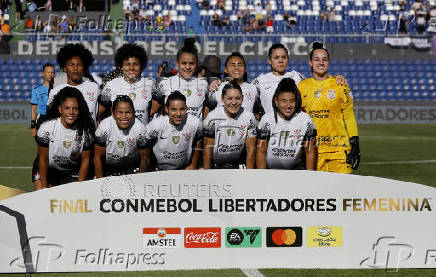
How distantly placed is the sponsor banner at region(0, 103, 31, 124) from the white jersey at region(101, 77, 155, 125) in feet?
62.5

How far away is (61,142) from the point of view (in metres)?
6.29

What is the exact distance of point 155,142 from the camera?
257 inches

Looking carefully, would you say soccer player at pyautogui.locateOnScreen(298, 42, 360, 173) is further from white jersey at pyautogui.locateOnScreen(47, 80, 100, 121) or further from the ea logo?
white jersey at pyautogui.locateOnScreen(47, 80, 100, 121)

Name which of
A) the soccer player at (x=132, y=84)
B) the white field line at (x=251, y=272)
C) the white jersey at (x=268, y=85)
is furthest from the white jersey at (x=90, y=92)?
the white field line at (x=251, y=272)

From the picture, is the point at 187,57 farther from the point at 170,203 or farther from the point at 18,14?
the point at 18,14

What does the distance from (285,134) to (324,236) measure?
137 centimetres

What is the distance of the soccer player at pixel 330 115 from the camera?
6.82 m

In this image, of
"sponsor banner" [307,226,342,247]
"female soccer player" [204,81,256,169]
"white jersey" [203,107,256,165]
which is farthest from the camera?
"white jersey" [203,107,256,165]

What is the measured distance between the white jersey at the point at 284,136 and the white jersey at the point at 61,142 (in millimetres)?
1660

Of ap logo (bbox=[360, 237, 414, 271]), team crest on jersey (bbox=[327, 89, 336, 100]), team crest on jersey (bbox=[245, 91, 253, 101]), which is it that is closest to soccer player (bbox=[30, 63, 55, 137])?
team crest on jersey (bbox=[245, 91, 253, 101])

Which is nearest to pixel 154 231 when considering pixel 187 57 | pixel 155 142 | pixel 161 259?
pixel 161 259

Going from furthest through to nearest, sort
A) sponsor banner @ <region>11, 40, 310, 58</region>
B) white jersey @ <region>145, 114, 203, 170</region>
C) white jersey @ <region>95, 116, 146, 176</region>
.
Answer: sponsor banner @ <region>11, 40, 310, 58</region>
white jersey @ <region>145, 114, 203, 170</region>
white jersey @ <region>95, 116, 146, 176</region>

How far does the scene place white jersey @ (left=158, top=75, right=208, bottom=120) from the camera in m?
Answer: 7.30

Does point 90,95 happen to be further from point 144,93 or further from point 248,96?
point 248,96
